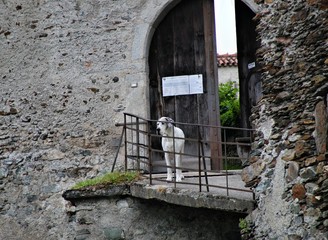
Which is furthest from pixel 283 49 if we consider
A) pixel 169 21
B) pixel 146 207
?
pixel 169 21

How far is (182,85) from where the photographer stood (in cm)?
880

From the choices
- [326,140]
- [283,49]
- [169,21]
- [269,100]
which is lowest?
[326,140]

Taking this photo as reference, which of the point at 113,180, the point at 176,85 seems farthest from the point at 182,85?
the point at 113,180

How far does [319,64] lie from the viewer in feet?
15.6

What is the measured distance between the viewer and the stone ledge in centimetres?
576

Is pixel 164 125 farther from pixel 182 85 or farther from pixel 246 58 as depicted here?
pixel 246 58

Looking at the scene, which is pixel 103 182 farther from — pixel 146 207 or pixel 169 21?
pixel 169 21

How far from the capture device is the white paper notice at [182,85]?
872cm

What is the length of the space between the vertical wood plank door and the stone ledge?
80.4 inches

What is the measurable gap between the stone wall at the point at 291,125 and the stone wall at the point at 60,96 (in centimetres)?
356

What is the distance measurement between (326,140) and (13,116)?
5575 mm

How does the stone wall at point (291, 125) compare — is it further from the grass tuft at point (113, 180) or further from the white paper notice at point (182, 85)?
the white paper notice at point (182, 85)

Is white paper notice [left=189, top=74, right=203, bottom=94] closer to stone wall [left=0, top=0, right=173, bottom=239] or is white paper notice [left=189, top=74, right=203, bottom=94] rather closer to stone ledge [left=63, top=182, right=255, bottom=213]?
stone wall [left=0, top=0, right=173, bottom=239]

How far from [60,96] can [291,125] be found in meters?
4.71
